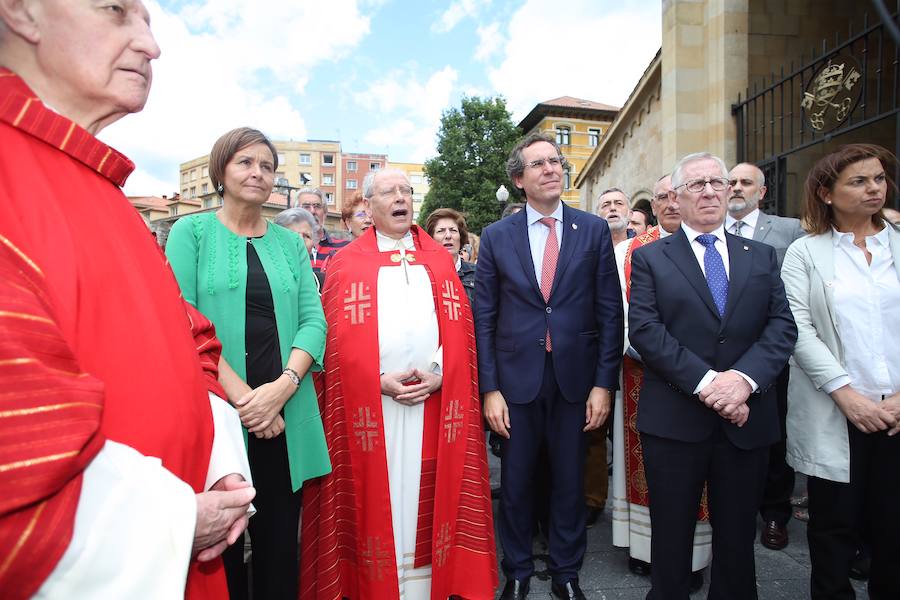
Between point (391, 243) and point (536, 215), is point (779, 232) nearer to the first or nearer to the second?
point (536, 215)

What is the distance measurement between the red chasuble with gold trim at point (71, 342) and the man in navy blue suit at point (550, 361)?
194cm

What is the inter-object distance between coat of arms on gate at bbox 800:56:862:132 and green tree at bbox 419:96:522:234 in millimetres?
26212

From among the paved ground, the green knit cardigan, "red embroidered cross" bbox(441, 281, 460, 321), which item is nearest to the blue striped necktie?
"red embroidered cross" bbox(441, 281, 460, 321)

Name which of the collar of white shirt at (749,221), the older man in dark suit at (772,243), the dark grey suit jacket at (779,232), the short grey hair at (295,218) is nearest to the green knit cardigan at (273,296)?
the short grey hair at (295,218)

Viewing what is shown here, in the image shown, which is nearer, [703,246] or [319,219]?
[703,246]

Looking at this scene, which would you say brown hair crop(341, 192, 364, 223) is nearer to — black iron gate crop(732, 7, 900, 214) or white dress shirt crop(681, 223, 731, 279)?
white dress shirt crop(681, 223, 731, 279)

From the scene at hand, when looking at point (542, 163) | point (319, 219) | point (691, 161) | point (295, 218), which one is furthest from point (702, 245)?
point (319, 219)

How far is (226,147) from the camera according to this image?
96.4 inches

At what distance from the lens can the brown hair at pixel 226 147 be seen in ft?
8.02

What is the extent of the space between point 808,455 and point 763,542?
116 centimetres

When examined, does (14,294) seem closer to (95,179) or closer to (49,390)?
(49,390)

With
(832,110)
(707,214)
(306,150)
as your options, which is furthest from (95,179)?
(306,150)

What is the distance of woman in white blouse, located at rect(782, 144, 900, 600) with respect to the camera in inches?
99.7

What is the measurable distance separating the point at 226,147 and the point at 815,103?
21.8 ft
